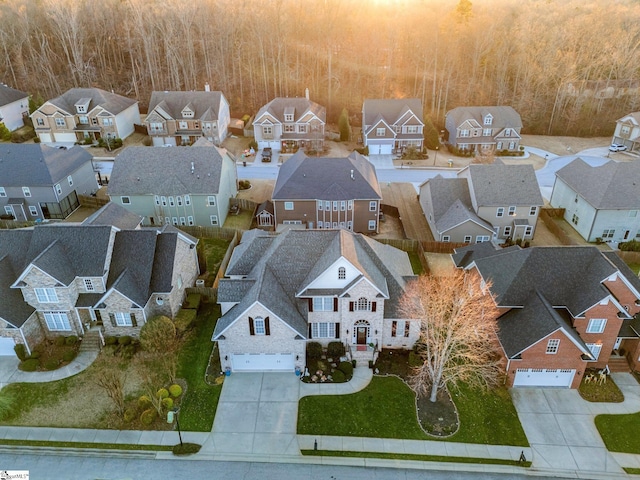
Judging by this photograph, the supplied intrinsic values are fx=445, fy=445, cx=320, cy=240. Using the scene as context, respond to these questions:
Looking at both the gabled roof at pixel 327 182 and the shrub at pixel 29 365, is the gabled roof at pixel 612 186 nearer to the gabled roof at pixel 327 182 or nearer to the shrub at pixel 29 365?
the gabled roof at pixel 327 182

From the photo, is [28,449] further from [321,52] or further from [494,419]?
[321,52]

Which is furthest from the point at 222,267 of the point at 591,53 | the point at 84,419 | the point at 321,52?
the point at 591,53

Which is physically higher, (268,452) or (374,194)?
(374,194)

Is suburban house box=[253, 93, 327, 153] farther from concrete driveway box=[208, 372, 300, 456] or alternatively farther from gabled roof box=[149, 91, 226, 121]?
concrete driveway box=[208, 372, 300, 456]

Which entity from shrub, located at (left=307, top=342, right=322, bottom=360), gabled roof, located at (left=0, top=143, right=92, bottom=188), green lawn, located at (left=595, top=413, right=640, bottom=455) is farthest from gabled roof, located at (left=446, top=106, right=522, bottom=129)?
gabled roof, located at (left=0, top=143, right=92, bottom=188)

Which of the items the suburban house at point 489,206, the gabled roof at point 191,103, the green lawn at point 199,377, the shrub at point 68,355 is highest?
the gabled roof at point 191,103

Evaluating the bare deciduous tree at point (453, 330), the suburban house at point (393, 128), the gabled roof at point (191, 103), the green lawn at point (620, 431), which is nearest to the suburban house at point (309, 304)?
the bare deciduous tree at point (453, 330)
